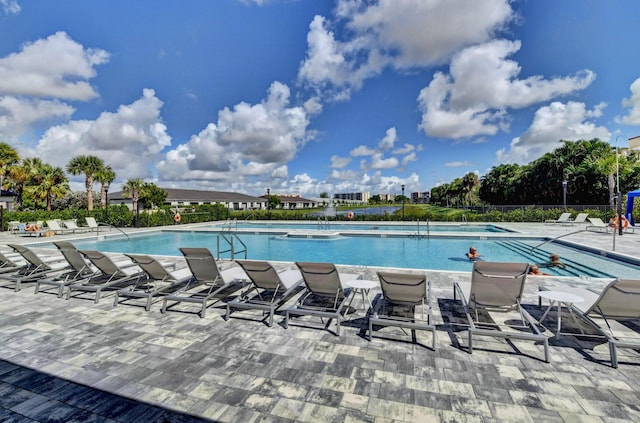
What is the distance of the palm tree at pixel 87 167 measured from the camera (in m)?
27.2

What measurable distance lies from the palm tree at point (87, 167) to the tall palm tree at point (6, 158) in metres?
3.72

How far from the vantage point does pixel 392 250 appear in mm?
12375

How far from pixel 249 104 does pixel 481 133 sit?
27.1m

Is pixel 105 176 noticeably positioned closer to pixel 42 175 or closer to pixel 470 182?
pixel 42 175

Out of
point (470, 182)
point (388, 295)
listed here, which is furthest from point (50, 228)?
point (470, 182)

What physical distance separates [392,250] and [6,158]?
30438 mm

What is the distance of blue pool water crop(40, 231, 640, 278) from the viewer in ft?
29.6

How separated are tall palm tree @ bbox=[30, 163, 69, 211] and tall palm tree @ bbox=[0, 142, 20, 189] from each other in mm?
1734

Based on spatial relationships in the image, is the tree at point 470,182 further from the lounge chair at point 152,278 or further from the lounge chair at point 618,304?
the lounge chair at point 152,278

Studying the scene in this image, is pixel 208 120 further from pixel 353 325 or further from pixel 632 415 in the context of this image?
pixel 632 415

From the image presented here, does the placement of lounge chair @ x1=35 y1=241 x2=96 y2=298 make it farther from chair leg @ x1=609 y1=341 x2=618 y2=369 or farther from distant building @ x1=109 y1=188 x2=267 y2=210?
distant building @ x1=109 y1=188 x2=267 y2=210

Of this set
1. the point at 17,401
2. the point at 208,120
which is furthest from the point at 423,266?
the point at 208,120

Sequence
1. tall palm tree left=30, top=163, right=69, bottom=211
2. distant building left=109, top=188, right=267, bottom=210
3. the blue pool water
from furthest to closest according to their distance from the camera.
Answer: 1. distant building left=109, top=188, right=267, bottom=210
2. tall palm tree left=30, top=163, right=69, bottom=211
3. the blue pool water

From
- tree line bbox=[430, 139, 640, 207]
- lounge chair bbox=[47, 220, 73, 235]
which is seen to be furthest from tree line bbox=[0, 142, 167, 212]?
tree line bbox=[430, 139, 640, 207]
